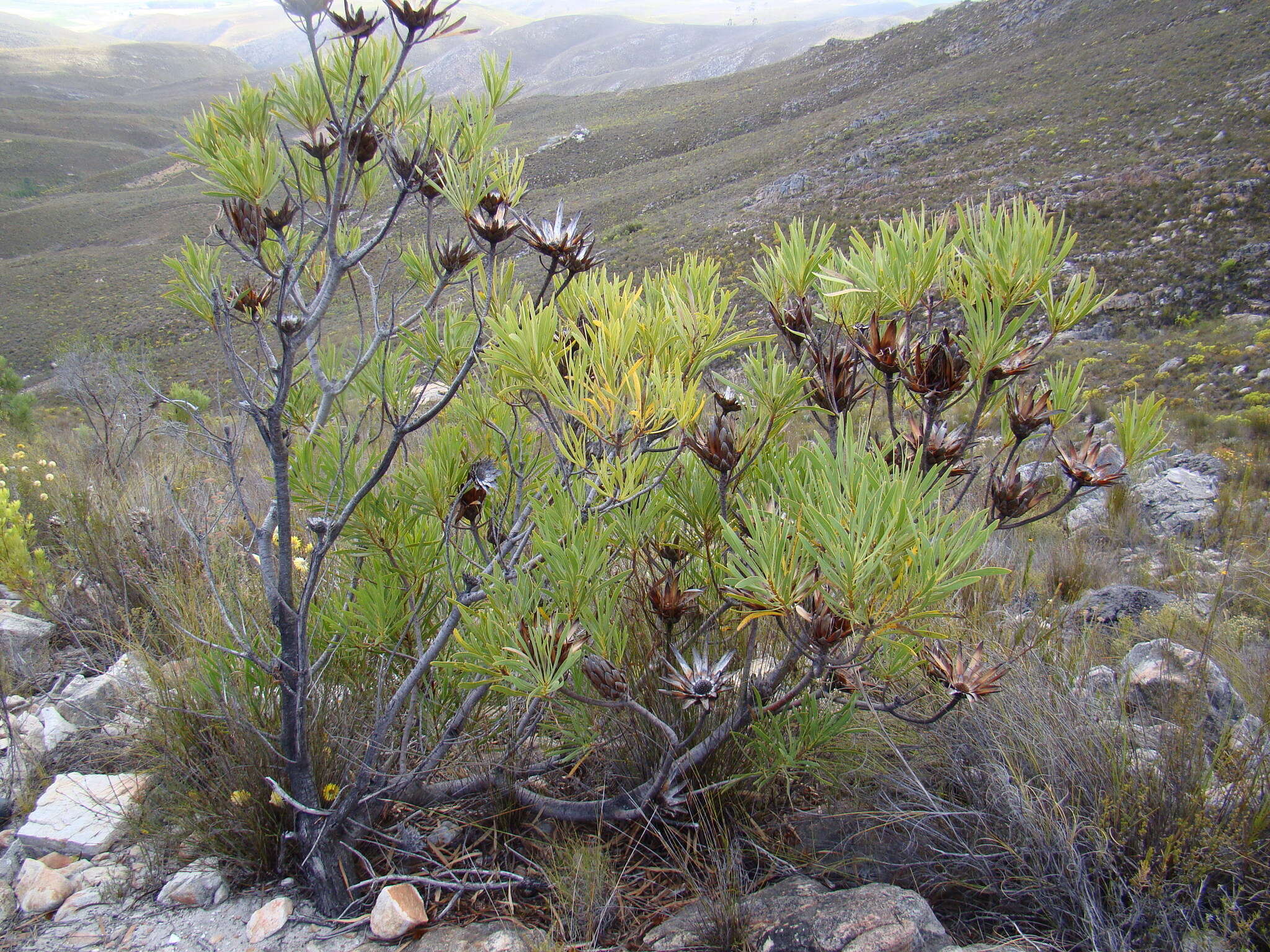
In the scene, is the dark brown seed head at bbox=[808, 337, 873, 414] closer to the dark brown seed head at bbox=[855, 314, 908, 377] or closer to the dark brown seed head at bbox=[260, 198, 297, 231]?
the dark brown seed head at bbox=[855, 314, 908, 377]

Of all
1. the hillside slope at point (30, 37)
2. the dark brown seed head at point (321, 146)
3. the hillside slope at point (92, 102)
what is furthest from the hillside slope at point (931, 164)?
the hillside slope at point (30, 37)

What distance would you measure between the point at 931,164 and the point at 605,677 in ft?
83.7

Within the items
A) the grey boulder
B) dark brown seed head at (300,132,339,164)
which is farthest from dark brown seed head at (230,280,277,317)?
the grey boulder

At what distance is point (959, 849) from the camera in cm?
142

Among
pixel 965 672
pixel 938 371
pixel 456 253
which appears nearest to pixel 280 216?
pixel 456 253

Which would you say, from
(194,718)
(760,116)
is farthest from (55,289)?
(194,718)

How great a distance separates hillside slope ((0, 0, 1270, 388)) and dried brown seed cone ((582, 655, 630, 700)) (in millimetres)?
8551

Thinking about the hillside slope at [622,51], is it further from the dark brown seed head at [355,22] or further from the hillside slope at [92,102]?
the dark brown seed head at [355,22]

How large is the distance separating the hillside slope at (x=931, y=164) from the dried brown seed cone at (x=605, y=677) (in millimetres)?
8551

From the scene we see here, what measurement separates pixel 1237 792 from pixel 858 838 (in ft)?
2.37

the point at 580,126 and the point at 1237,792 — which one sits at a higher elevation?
the point at 580,126

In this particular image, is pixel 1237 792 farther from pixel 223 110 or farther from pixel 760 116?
pixel 760 116

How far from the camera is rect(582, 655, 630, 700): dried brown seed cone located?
1.08 meters

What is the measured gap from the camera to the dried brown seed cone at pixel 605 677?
108cm
